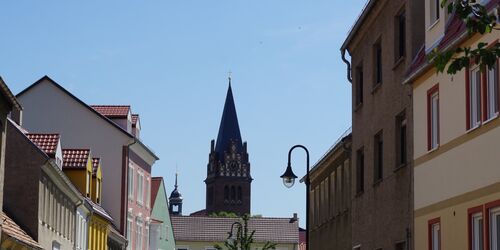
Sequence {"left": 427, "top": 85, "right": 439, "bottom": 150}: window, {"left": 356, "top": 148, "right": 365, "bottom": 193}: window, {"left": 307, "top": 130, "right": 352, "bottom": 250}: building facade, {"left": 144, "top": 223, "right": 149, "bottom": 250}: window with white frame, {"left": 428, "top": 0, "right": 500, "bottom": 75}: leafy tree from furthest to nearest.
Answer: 1. {"left": 144, "top": 223, "right": 149, "bottom": 250}: window with white frame
2. {"left": 307, "top": 130, "right": 352, "bottom": 250}: building facade
3. {"left": 356, "top": 148, "right": 365, "bottom": 193}: window
4. {"left": 427, "top": 85, "right": 439, "bottom": 150}: window
5. {"left": 428, "top": 0, "right": 500, "bottom": 75}: leafy tree

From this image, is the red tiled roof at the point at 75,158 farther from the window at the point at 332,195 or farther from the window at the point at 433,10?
the window at the point at 433,10

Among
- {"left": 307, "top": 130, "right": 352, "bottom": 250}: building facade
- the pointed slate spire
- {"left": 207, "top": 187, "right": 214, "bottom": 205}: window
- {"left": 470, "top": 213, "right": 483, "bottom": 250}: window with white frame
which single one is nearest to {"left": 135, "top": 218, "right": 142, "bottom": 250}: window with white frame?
{"left": 307, "top": 130, "right": 352, "bottom": 250}: building facade

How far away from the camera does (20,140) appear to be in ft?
113

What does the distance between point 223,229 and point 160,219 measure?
169ft

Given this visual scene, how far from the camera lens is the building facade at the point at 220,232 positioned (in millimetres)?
114188

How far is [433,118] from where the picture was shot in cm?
2252

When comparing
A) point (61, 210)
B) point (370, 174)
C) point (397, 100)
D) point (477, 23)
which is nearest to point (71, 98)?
point (61, 210)

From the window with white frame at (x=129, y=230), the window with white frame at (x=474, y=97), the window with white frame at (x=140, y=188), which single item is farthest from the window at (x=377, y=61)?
the window with white frame at (x=140, y=188)

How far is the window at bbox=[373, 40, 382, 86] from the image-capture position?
1159 inches

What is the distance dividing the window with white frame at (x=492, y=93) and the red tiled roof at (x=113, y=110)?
3843 centimetres

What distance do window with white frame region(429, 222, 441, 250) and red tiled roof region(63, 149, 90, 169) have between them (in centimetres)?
2291

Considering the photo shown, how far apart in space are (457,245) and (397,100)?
6734 millimetres

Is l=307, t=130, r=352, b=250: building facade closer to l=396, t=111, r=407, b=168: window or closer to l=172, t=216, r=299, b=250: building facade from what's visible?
l=396, t=111, r=407, b=168: window

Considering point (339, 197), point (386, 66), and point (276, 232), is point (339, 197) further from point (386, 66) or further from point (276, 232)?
point (276, 232)
